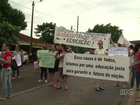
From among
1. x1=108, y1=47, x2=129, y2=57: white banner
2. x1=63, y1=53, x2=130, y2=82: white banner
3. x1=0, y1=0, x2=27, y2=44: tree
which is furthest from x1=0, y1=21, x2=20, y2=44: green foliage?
x1=108, y1=47, x2=129, y2=57: white banner

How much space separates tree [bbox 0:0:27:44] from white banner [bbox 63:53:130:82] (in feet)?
38.2

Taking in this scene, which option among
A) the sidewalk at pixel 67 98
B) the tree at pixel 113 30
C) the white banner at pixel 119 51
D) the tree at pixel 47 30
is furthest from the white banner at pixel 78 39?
the tree at pixel 113 30

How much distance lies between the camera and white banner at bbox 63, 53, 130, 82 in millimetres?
5199

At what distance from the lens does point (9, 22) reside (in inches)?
765

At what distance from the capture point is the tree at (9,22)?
15.5 metres

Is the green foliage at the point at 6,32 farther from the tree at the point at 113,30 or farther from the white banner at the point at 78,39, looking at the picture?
the tree at the point at 113,30

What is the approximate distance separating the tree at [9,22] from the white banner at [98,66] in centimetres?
1165

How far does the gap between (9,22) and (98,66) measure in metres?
16.8

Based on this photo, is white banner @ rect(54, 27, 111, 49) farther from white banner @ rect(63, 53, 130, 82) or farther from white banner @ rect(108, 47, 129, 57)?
white banner @ rect(108, 47, 129, 57)

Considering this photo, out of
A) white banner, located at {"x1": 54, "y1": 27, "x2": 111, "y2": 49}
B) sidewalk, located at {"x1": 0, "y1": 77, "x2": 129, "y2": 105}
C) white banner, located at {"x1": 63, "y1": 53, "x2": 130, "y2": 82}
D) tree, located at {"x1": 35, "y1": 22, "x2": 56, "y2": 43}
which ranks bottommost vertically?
sidewalk, located at {"x1": 0, "y1": 77, "x2": 129, "y2": 105}

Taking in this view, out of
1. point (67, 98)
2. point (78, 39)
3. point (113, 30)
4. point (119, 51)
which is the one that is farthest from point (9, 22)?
point (113, 30)

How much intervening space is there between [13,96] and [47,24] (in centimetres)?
3229

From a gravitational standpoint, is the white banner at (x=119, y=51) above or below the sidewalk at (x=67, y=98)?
above

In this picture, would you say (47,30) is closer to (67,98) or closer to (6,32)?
(6,32)
